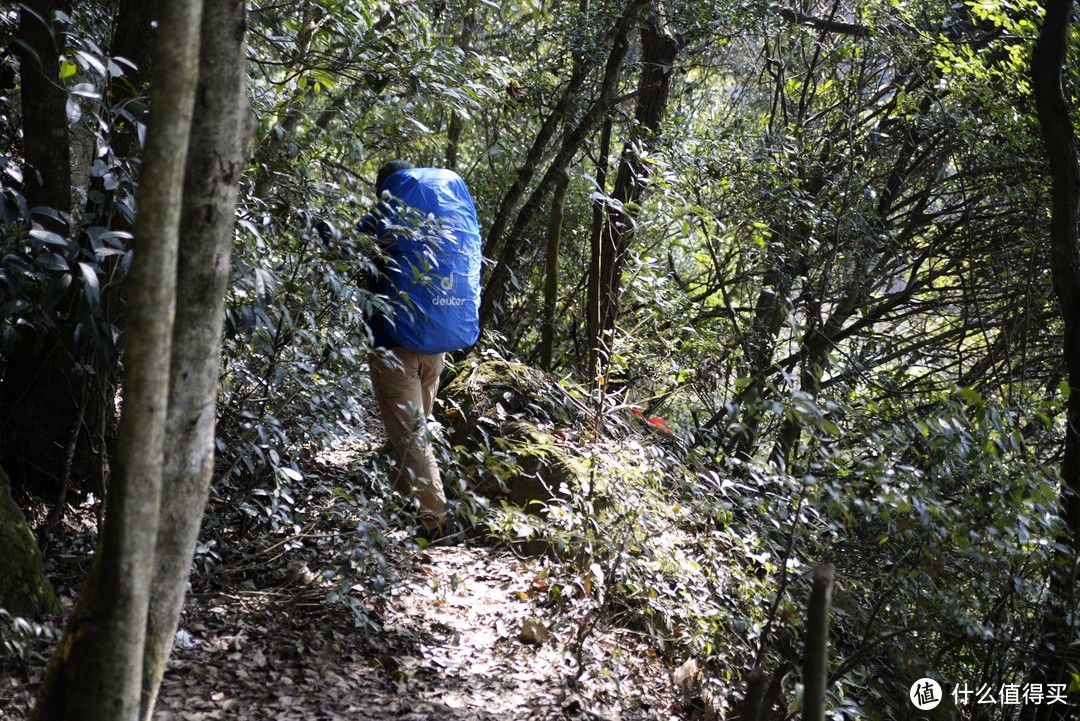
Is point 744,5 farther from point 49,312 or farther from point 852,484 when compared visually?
point 49,312

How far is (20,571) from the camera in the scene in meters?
3.38

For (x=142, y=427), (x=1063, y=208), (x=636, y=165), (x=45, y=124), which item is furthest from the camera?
(x=636, y=165)

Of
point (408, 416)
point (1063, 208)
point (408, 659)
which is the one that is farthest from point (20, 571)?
point (1063, 208)

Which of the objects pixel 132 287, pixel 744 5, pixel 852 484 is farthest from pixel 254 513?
pixel 744 5

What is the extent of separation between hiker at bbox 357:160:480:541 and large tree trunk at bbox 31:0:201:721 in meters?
2.66

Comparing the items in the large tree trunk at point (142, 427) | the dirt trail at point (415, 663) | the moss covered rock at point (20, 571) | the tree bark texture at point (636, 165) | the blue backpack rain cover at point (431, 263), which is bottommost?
the dirt trail at point (415, 663)

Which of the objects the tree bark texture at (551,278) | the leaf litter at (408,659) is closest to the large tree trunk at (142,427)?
the leaf litter at (408,659)

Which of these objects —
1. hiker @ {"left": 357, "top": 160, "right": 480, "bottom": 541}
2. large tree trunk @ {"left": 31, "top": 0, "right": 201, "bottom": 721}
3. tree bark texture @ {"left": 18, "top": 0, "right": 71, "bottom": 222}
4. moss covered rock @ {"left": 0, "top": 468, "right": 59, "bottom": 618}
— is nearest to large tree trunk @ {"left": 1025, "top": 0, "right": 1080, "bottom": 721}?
hiker @ {"left": 357, "top": 160, "right": 480, "bottom": 541}

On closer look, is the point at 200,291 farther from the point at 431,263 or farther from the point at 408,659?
the point at 431,263

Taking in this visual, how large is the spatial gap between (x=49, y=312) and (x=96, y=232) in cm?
34

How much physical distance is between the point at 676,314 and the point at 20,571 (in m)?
4.92

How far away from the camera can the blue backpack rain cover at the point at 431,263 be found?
4824 millimetres

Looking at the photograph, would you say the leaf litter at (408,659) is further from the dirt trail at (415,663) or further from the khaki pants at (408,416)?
the khaki pants at (408,416)

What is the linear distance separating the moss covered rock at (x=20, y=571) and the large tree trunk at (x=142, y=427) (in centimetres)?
161
